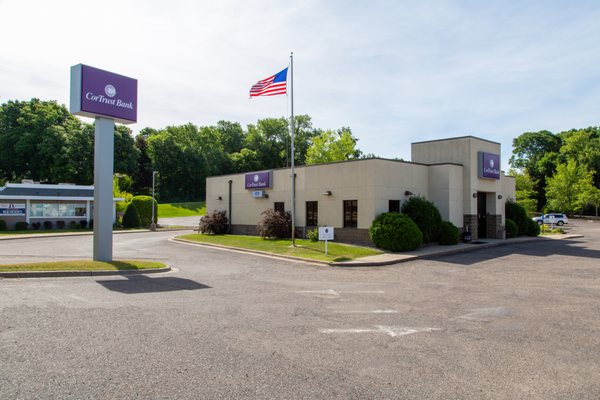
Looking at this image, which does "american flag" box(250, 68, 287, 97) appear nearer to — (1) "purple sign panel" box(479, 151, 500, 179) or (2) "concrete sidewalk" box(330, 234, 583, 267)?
(2) "concrete sidewalk" box(330, 234, 583, 267)

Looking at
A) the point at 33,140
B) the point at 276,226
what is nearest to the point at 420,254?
the point at 276,226

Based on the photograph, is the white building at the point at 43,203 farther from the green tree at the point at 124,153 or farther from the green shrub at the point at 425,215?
the green shrub at the point at 425,215

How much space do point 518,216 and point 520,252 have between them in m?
10.6

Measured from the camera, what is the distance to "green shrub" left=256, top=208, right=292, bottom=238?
2508 cm

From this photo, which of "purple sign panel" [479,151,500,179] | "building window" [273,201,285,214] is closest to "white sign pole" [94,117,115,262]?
"building window" [273,201,285,214]

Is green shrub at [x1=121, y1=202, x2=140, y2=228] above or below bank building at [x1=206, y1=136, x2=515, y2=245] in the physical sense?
below

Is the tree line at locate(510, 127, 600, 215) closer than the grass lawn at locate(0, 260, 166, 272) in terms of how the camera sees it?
→ No

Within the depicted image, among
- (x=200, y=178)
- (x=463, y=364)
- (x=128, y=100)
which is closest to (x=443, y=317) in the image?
(x=463, y=364)

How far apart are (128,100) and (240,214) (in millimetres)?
14782

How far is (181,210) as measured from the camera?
7156 cm

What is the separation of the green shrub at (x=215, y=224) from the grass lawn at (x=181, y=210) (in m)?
37.3

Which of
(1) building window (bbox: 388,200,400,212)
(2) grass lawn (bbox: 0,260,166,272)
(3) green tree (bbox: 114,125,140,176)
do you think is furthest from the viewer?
(3) green tree (bbox: 114,125,140,176)

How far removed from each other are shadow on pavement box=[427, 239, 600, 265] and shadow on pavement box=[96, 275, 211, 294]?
10842 mm

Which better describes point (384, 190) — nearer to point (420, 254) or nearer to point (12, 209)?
point (420, 254)
